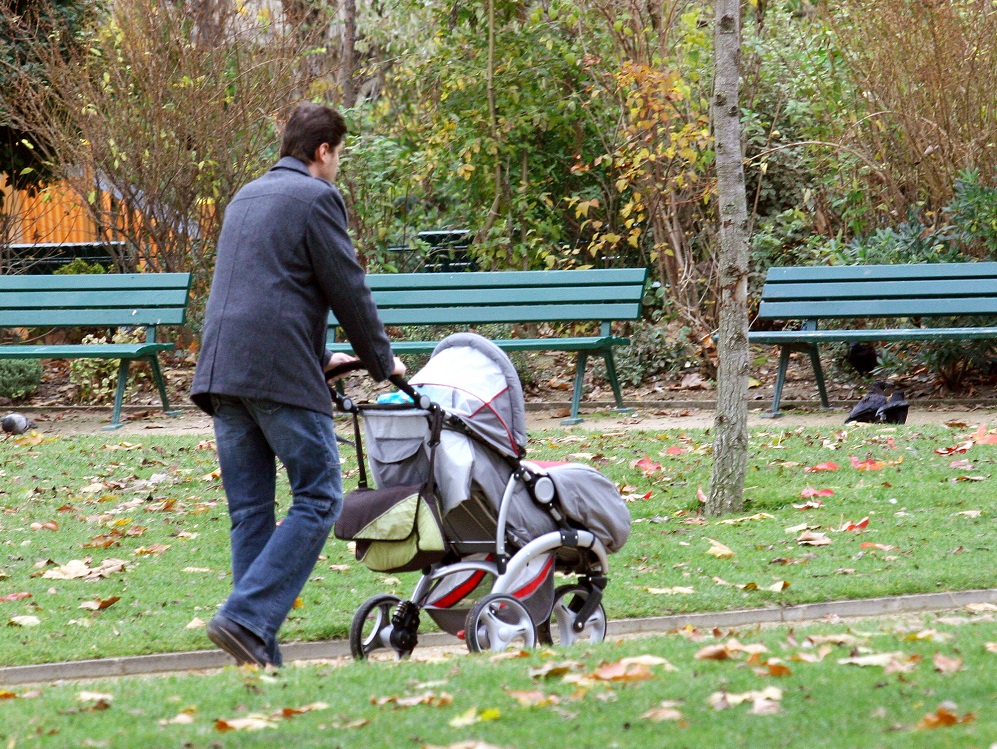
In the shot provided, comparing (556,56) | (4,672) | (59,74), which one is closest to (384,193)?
(556,56)

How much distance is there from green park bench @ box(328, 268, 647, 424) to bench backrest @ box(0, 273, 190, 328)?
4.72 ft

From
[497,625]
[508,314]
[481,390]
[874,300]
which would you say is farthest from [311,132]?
[874,300]

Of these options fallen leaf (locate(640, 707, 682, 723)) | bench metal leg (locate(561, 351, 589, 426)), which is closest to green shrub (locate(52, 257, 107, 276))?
bench metal leg (locate(561, 351, 589, 426))

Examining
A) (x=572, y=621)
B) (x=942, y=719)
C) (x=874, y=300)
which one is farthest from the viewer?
(x=874, y=300)

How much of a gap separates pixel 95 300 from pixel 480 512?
771 cm

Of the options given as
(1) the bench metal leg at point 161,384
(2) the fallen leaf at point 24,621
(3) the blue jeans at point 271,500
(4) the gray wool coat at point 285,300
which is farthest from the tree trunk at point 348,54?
(3) the blue jeans at point 271,500

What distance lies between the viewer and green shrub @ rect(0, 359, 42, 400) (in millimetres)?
12239

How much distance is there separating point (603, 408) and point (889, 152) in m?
3.59

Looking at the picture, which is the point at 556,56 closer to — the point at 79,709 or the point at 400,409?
the point at 400,409

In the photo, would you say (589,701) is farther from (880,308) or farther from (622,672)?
(880,308)

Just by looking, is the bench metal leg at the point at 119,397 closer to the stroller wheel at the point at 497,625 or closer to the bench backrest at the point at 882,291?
the bench backrest at the point at 882,291

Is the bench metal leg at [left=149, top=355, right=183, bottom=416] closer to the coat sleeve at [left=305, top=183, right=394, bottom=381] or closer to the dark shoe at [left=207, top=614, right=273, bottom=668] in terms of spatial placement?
the coat sleeve at [left=305, top=183, right=394, bottom=381]

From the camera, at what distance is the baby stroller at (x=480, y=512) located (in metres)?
4.79

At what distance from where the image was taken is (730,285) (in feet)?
24.1
